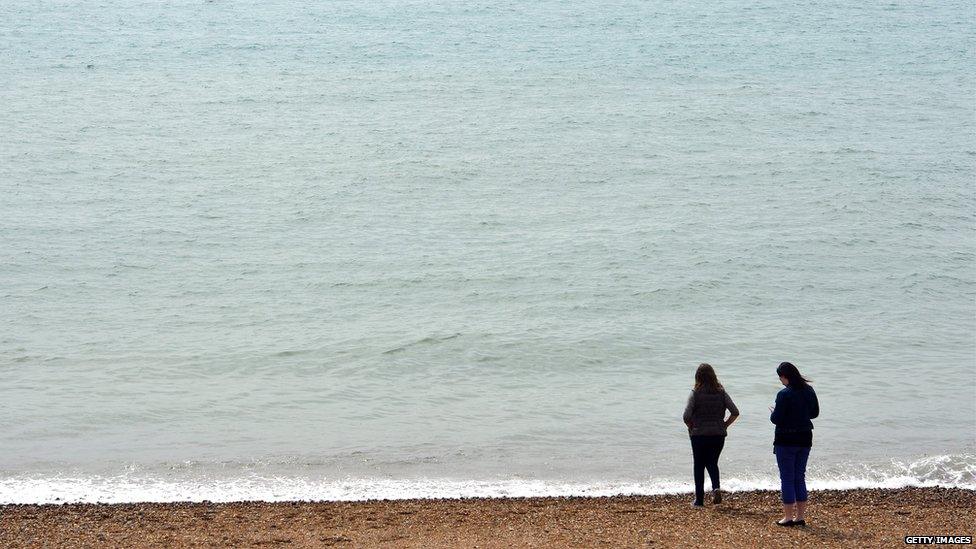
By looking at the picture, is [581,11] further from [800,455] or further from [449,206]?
[800,455]

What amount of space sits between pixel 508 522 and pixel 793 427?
2.87m

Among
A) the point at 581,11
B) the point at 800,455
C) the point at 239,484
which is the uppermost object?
the point at 581,11

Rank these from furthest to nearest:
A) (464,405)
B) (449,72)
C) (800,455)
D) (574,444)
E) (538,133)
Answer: (449,72) < (538,133) < (464,405) < (574,444) < (800,455)

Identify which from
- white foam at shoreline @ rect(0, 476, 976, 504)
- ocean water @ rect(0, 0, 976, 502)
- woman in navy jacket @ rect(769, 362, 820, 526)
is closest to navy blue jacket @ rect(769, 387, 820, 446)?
woman in navy jacket @ rect(769, 362, 820, 526)

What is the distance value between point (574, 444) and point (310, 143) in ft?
70.9

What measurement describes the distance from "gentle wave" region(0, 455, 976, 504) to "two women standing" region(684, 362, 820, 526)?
1755 mm

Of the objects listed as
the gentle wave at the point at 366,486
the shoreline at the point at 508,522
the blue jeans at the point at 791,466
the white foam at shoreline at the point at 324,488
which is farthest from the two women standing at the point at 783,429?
the gentle wave at the point at 366,486

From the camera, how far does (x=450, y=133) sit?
32250 millimetres

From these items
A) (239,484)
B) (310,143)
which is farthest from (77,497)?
(310,143)

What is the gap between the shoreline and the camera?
858 cm

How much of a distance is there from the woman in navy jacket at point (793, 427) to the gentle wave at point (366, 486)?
2.36 metres

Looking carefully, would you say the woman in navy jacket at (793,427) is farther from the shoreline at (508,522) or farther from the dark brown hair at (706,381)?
the dark brown hair at (706,381)

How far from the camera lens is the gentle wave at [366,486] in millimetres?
10734

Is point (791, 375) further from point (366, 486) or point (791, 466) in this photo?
point (366, 486)
